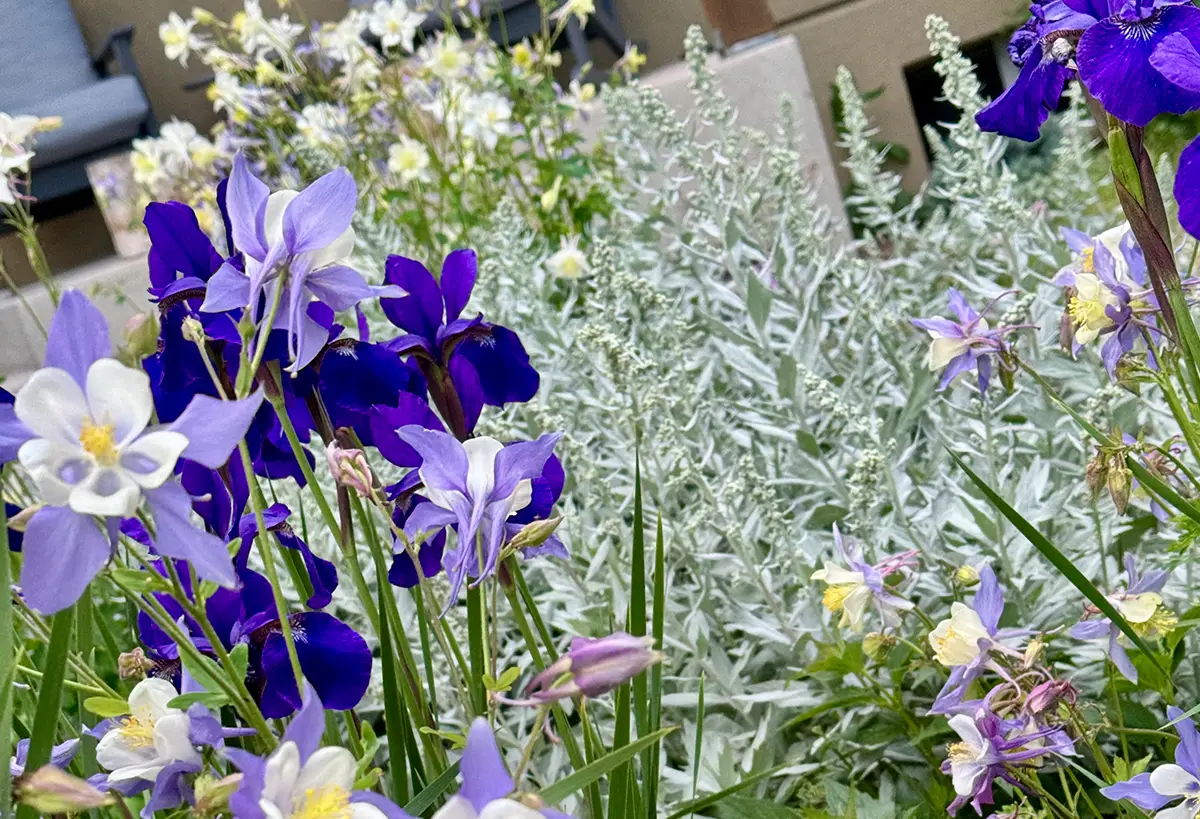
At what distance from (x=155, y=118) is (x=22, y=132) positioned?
3318mm

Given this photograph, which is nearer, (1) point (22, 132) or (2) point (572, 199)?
(1) point (22, 132)

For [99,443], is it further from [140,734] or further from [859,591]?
[859,591]

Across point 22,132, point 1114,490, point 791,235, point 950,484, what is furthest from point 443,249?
point 1114,490

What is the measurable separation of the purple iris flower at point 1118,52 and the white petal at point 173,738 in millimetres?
524

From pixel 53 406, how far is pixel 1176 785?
0.67 meters

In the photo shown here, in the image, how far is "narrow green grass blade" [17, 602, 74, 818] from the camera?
442mm

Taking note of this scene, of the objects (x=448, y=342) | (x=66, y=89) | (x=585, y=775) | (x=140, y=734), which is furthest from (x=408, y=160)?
(x=66, y=89)

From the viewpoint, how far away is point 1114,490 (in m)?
0.78

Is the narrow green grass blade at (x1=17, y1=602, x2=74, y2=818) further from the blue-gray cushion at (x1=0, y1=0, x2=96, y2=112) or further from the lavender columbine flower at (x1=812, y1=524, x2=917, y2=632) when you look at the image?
the blue-gray cushion at (x1=0, y1=0, x2=96, y2=112)

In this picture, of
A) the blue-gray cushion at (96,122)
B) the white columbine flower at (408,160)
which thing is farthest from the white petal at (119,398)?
the blue-gray cushion at (96,122)

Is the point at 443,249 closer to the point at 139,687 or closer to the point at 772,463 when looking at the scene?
the point at 772,463

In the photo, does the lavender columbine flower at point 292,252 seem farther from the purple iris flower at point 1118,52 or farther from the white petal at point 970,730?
the white petal at point 970,730

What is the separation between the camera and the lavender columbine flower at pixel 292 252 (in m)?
0.53

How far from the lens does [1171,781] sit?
2.28 feet
